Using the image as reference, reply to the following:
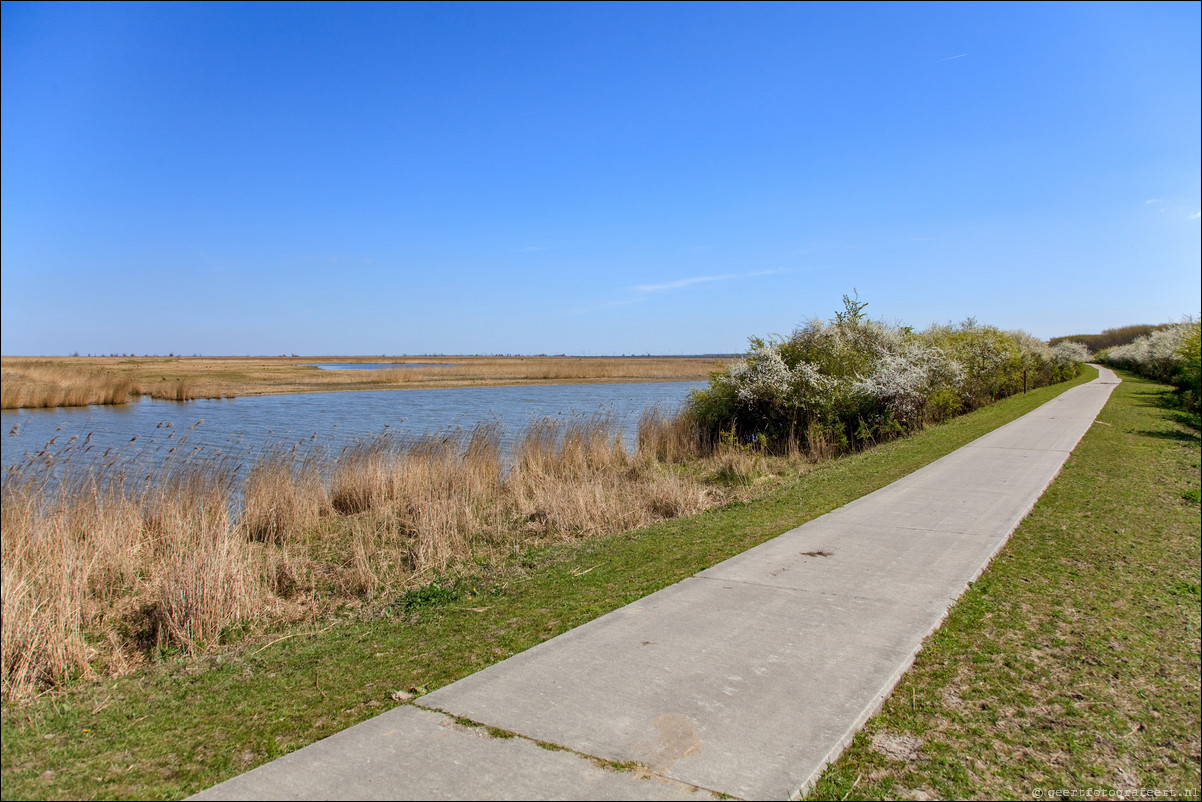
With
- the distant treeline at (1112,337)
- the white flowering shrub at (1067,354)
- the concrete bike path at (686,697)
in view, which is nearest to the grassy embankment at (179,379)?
the concrete bike path at (686,697)

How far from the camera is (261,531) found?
34.1 feet

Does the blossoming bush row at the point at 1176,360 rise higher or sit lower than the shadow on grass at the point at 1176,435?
→ higher

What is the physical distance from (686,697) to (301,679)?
2.48 meters

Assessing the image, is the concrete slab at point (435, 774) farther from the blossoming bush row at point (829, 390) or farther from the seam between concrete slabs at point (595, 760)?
the blossoming bush row at point (829, 390)

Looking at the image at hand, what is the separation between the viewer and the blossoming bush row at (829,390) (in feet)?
56.0

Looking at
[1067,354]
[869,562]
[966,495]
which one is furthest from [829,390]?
[1067,354]

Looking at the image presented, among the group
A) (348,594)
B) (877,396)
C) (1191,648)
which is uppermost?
(877,396)

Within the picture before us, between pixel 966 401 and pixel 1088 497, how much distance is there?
18.1 m

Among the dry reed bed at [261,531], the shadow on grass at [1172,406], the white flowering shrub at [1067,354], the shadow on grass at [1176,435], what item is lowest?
the dry reed bed at [261,531]

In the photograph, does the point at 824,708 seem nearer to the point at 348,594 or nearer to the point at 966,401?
the point at 348,594

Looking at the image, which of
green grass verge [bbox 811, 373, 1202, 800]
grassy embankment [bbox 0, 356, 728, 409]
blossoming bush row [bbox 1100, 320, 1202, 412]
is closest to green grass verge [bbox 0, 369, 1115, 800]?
grassy embankment [bbox 0, 356, 728, 409]

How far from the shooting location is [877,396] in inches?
674

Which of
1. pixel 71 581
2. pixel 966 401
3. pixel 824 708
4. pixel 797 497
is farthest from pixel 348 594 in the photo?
pixel 966 401

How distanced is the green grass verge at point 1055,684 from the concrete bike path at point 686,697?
168 millimetres
